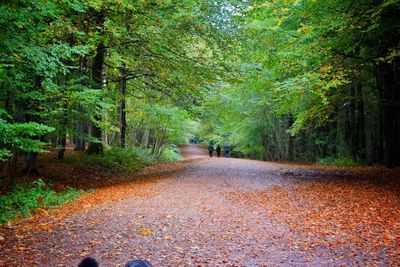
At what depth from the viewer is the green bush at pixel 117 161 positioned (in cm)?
1534

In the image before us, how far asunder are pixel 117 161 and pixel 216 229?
11464 millimetres

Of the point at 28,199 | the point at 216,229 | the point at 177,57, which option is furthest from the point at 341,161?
the point at 28,199

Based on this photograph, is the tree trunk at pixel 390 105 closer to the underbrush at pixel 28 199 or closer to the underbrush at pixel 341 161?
the underbrush at pixel 341 161

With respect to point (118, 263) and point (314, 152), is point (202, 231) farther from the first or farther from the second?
point (314, 152)

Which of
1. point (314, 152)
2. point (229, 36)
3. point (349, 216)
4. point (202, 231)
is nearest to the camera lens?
point (202, 231)

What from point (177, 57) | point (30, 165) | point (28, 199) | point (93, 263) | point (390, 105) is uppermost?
point (177, 57)

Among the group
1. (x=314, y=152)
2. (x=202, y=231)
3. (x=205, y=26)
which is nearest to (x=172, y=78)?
(x=205, y=26)

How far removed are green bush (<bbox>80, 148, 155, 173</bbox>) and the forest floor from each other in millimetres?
5605

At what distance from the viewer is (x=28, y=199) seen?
314 inches

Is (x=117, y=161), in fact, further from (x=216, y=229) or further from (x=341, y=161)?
(x=341, y=161)

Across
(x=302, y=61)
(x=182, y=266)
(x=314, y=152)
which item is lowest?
(x=182, y=266)

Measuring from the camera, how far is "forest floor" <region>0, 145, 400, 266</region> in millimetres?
4887

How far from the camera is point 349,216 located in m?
7.09

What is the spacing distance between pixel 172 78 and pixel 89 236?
8.99 metres
